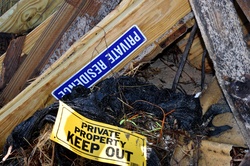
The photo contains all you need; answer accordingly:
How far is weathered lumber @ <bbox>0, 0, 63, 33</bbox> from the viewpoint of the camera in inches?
174

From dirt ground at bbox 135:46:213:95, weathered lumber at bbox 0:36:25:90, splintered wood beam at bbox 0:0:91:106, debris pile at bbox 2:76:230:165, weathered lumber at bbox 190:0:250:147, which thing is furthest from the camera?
dirt ground at bbox 135:46:213:95

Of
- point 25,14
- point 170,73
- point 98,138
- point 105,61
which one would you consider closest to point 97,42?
point 105,61

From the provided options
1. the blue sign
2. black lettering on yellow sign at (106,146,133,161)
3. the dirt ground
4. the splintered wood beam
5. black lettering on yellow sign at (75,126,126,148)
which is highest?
the splintered wood beam

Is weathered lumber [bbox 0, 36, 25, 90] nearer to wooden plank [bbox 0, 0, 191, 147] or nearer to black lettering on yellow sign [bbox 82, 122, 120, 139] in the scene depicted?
wooden plank [bbox 0, 0, 191, 147]

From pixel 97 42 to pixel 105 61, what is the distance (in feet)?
0.45

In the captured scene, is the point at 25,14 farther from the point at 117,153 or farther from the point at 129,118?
the point at 117,153

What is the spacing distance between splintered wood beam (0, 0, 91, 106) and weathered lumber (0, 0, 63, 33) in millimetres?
759

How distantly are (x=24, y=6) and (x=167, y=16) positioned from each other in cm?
153

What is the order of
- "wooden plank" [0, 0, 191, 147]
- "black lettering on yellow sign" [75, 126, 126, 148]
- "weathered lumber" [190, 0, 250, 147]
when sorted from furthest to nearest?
1. "wooden plank" [0, 0, 191, 147]
2. "black lettering on yellow sign" [75, 126, 126, 148]
3. "weathered lumber" [190, 0, 250, 147]

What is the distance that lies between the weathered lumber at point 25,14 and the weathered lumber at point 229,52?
1880 millimetres

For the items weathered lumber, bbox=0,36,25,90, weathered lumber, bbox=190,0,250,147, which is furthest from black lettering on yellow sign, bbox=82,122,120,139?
weathered lumber, bbox=0,36,25,90

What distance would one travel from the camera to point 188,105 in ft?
11.0

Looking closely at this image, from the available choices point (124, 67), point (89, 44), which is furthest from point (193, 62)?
point (89, 44)

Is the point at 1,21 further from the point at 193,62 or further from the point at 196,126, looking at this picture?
the point at 196,126
